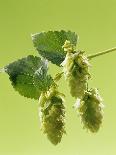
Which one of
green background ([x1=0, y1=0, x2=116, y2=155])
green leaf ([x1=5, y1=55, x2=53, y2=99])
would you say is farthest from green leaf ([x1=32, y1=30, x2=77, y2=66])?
green background ([x1=0, y1=0, x2=116, y2=155])

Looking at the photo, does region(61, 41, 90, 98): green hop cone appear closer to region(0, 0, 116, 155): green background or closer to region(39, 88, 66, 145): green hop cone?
region(39, 88, 66, 145): green hop cone

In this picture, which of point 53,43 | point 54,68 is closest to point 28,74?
point 53,43

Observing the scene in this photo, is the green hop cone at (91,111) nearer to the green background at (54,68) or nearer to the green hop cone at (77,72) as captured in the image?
the green hop cone at (77,72)

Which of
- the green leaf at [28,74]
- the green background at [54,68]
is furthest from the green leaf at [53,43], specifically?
the green background at [54,68]

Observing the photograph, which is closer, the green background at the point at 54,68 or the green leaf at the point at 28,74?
the green leaf at the point at 28,74

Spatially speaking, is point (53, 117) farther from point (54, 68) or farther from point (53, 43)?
point (54, 68)

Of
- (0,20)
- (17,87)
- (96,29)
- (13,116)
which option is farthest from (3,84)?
(17,87)
